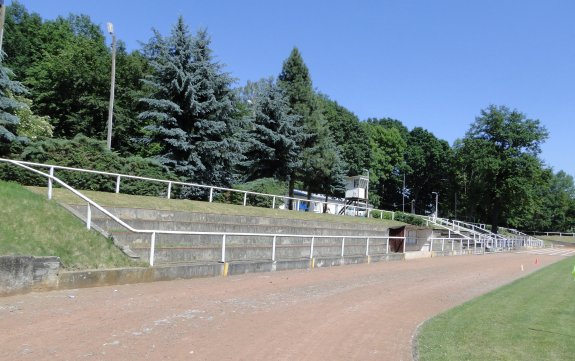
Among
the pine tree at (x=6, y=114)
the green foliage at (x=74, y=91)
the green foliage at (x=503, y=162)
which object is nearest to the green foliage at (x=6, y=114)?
the pine tree at (x=6, y=114)

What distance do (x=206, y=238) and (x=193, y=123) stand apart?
13685mm

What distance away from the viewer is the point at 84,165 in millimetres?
21344

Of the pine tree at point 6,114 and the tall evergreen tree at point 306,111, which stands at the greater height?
the tall evergreen tree at point 306,111

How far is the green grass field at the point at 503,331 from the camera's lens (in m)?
6.82

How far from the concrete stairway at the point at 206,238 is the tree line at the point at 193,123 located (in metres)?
6.00

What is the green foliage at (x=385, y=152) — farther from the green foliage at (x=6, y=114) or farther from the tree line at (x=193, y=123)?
the green foliage at (x=6, y=114)

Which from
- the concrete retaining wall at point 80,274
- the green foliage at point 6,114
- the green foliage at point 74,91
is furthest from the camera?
the green foliage at point 74,91

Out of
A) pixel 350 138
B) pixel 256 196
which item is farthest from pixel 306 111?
pixel 350 138

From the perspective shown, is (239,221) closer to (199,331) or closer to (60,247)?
(60,247)

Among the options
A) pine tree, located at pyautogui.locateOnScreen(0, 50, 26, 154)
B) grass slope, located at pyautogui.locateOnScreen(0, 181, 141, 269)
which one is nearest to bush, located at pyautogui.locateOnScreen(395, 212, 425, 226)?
pine tree, located at pyautogui.locateOnScreen(0, 50, 26, 154)

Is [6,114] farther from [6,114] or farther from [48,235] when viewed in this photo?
[48,235]

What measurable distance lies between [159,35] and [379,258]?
18.9 meters

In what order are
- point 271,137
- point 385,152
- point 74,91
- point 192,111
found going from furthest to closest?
point 385,152 → point 74,91 → point 271,137 → point 192,111

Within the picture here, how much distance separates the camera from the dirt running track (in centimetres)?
622
